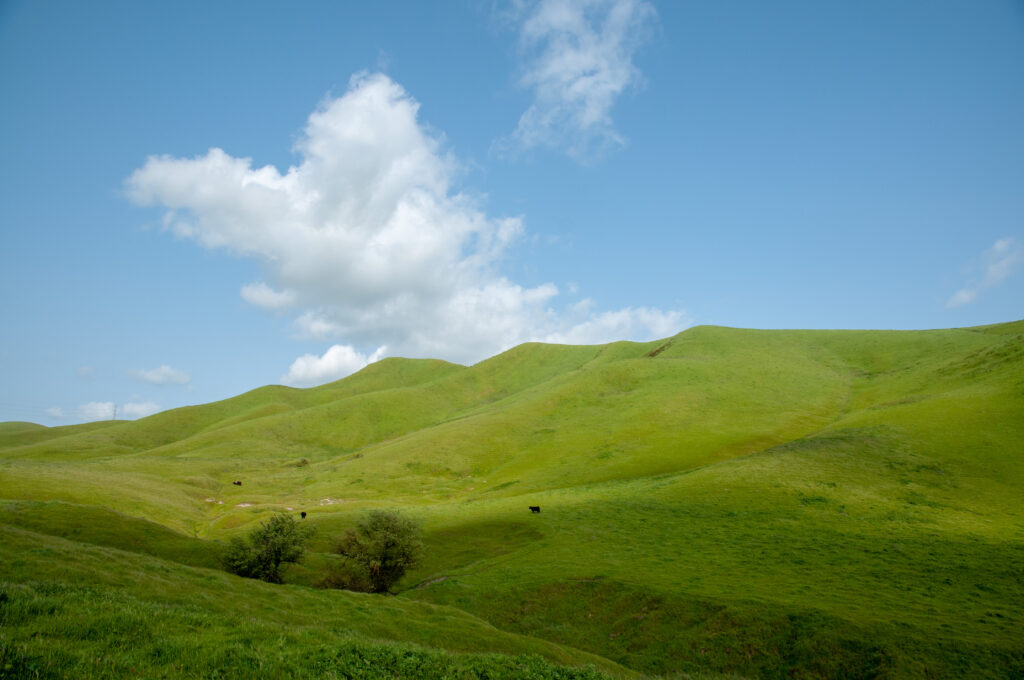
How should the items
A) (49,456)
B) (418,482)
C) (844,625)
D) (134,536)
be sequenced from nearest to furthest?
1. (844,625)
2. (134,536)
3. (418,482)
4. (49,456)

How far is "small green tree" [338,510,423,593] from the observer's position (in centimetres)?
4053

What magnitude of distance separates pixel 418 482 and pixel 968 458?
7684cm

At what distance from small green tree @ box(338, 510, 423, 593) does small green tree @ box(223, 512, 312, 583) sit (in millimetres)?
4302

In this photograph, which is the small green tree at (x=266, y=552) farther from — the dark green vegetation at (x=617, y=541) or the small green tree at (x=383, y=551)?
the small green tree at (x=383, y=551)

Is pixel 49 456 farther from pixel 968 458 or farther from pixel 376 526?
pixel 968 458

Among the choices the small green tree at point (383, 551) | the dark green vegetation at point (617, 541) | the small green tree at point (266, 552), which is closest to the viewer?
the dark green vegetation at point (617, 541)

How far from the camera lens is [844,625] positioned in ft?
77.6

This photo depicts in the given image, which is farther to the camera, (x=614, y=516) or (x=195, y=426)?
(x=195, y=426)

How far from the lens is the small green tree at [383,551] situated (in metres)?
40.5

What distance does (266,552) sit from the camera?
126 ft

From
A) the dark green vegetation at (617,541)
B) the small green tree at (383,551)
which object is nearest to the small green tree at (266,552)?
the dark green vegetation at (617,541)

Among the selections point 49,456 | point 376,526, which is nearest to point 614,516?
point 376,526

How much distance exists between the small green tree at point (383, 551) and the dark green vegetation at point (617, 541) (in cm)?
219

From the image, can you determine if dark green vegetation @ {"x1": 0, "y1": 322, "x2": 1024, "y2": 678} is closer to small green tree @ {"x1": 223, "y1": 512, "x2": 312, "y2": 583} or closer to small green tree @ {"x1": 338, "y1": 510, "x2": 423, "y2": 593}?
small green tree @ {"x1": 338, "y1": 510, "x2": 423, "y2": 593}
